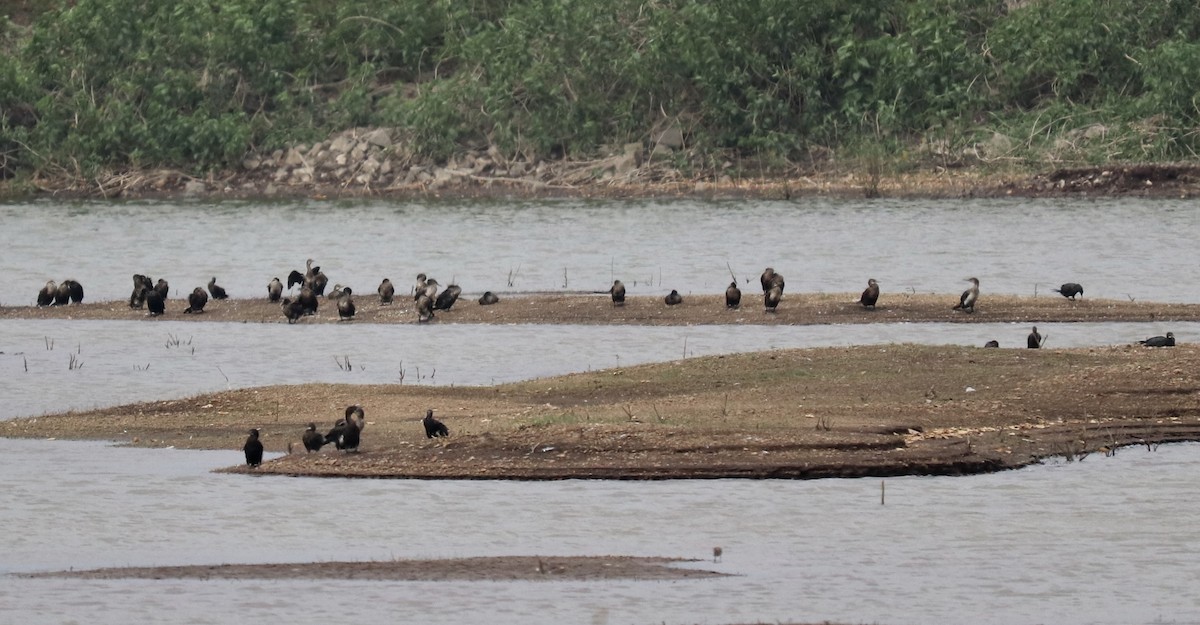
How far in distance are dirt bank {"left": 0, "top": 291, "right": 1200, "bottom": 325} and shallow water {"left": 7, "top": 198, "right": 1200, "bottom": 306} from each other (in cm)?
321

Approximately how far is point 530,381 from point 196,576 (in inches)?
416

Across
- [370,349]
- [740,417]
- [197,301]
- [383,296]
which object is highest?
[383,296]

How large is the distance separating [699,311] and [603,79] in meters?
33.0

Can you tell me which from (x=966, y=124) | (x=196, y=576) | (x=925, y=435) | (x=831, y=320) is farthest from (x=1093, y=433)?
(x=966, y=124)

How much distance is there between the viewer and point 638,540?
18.0 meters

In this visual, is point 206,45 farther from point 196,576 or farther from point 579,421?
point 196,576

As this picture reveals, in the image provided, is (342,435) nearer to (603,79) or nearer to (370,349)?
(370,349)

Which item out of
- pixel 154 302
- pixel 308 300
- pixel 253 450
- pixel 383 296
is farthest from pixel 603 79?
pixel 253 450

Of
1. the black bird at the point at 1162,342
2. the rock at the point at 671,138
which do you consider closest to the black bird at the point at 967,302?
the black bird at the point at 1162,342

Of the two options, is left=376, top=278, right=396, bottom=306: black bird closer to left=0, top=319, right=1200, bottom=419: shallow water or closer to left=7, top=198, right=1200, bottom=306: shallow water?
left=0, top=319, right=1200, bottom=419: shallow water

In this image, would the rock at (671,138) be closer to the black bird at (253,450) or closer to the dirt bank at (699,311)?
the dirt bank at (699,311)

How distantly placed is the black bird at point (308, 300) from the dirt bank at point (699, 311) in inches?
10.4

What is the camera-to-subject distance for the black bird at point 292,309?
3731 centimetres

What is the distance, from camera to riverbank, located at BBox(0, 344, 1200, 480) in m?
20.7
